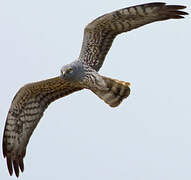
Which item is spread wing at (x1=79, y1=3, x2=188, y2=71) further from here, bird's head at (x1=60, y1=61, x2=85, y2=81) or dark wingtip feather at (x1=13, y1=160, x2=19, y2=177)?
dark wingtip feather at (x1=13, y1=160, x2=19, y2=177)

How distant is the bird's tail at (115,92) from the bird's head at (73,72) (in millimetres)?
456

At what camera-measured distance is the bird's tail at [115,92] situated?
479 inches

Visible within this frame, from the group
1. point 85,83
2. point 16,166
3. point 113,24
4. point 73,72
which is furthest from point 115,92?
point 16,166

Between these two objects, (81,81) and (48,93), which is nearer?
(81,81)

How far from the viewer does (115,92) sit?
40.0ft

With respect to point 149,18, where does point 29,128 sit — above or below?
below

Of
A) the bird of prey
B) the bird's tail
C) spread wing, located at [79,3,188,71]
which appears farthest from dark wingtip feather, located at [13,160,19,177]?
spread wing, located at [79,3,188,71]

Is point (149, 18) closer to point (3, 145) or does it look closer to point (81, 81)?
point (81, 81)

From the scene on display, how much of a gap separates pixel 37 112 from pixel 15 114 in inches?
15.7

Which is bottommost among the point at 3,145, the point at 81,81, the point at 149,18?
the point at 3,145

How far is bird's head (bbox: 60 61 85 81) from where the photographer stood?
38.7 feet

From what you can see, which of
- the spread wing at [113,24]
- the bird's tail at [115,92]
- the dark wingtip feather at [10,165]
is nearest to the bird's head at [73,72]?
the spread wing at [113,24]

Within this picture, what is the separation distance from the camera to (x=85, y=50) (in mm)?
12109

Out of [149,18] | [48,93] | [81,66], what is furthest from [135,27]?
[48,93]
